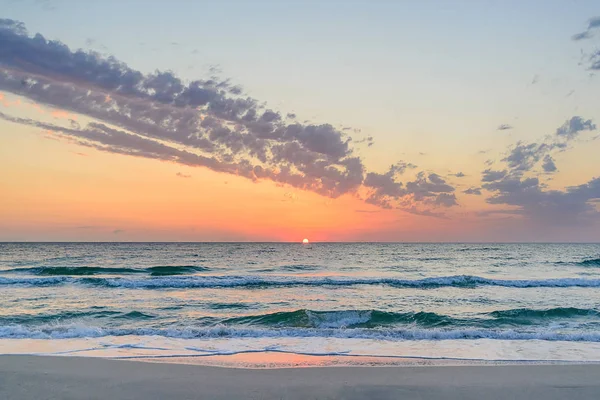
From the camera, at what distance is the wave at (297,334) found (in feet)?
43.3

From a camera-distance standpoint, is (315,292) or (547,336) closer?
(547,336)

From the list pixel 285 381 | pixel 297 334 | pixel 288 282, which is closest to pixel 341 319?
pixel 297 334

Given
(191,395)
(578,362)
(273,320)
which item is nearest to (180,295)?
(273,320)

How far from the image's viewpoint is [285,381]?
839cm

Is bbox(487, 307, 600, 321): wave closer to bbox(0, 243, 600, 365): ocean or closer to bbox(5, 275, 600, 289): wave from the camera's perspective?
bbox(0, 243, 600, 365): ocean

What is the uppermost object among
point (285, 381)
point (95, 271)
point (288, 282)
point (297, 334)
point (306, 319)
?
point (285, 381)

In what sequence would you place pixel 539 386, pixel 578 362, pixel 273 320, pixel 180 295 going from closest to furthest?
pixel 539 386
pixel 578 362
pixel 273 320
pixel 180 295

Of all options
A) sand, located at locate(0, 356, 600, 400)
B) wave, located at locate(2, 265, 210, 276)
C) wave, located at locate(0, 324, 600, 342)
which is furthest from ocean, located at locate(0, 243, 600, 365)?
wave, located at locate(2, 265, 210, 276)

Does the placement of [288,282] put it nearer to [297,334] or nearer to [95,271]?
[297,334]

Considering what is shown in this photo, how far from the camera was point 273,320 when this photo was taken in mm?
16812

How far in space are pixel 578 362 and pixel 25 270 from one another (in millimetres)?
43745

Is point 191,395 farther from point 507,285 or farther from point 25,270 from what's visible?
point 25,270

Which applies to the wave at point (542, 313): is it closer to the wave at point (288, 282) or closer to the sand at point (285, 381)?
the sand at point (285, 381)

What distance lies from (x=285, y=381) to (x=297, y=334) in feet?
17.9
